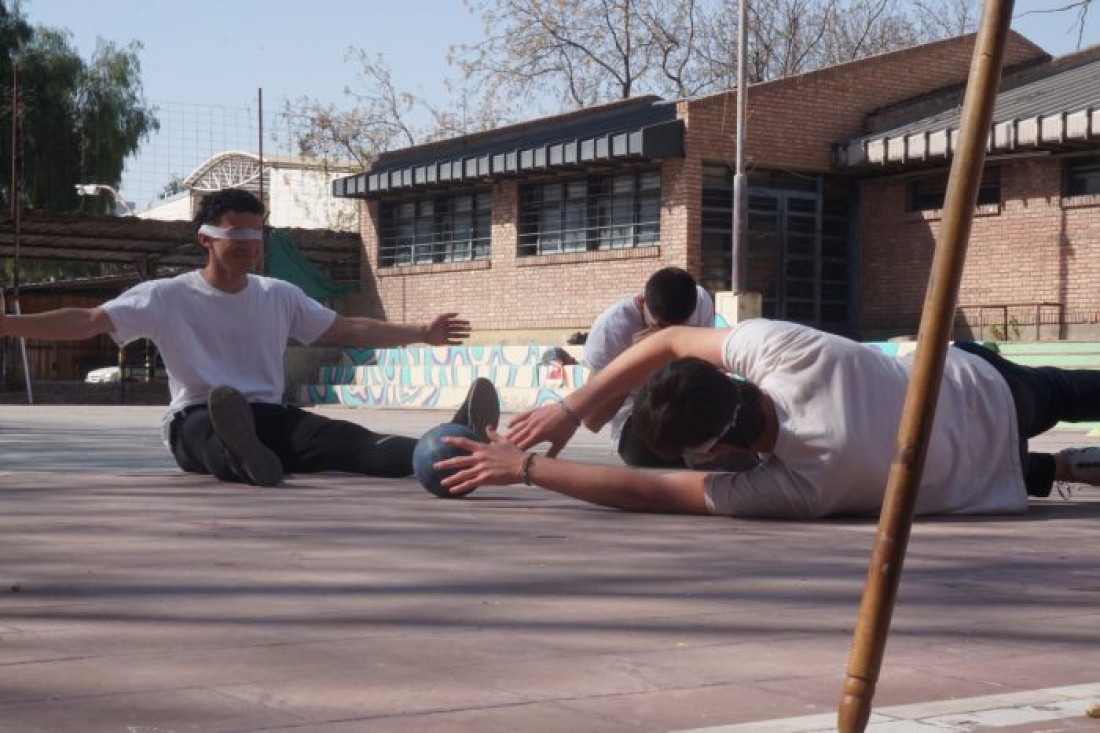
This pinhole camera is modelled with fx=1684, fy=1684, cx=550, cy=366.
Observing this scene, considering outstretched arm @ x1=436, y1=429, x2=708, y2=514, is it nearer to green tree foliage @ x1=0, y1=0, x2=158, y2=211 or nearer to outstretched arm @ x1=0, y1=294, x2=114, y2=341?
outstretched arm @ x1=0, y1=294, x2=114, y2=341

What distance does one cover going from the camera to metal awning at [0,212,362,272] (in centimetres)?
3428

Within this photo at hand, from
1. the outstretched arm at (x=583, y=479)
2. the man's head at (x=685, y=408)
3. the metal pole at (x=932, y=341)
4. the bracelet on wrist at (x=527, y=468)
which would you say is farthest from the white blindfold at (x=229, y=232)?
the metal pole at (x=932, y=341)

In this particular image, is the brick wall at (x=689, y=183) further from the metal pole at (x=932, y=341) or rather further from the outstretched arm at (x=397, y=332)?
the metal pole at (x=932, y=341)

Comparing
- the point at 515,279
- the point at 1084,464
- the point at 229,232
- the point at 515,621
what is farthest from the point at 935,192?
the point at 515,621

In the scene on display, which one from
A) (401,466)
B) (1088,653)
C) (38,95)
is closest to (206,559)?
(1088,653)

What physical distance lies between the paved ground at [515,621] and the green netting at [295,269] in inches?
1182

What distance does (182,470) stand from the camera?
32.4 ft

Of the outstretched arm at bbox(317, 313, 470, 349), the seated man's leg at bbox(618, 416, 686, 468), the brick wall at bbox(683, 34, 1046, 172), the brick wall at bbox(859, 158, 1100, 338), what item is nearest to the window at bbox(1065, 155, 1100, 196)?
the brick wall at bbox(859, 158, 1100, 338)

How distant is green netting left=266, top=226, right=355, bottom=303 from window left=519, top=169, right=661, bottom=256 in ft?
17.5

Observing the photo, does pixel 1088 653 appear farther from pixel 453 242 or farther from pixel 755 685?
pixel 453 242

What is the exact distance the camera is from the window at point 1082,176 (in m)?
29.4

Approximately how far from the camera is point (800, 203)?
3406cm

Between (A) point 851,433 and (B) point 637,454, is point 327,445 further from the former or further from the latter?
(A) point 851,433

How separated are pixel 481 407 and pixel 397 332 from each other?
834 millimetres
